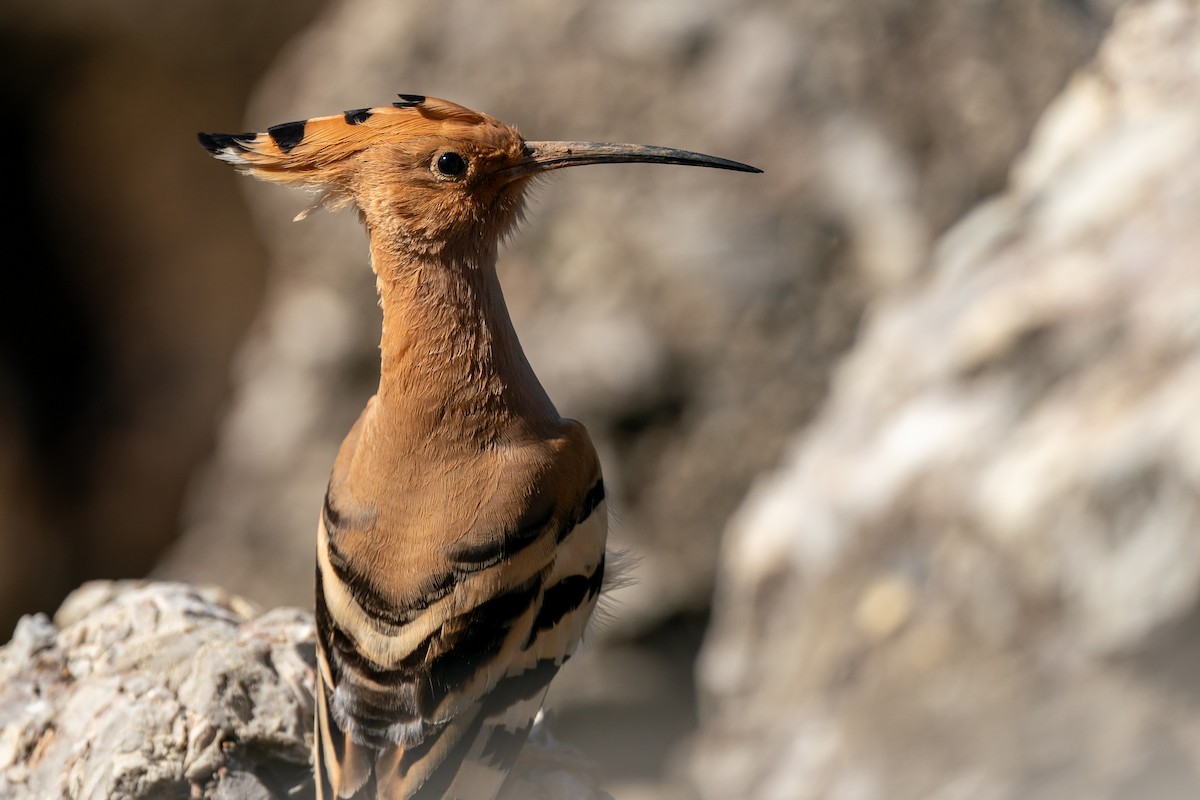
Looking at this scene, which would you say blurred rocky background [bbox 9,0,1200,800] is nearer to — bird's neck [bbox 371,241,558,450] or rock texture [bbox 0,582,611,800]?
bird's neck [bbox 371,241,558,450]

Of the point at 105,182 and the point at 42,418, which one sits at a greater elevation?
the point at 105,182

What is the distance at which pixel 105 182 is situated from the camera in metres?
5.66

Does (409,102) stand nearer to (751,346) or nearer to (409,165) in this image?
(409,165)

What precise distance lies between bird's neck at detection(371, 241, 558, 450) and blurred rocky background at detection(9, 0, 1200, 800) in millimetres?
532

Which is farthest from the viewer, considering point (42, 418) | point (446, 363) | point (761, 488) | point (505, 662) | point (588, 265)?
point (42, 418)

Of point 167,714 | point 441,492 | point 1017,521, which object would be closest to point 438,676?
point 441,492

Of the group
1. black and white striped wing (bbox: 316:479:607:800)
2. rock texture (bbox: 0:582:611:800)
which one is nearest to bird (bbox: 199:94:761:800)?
black and white striped wing (bbox: 316:479:607:800)

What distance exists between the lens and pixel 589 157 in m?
2.24

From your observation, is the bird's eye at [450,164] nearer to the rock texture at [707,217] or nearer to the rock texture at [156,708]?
the rock texture at [156,708]

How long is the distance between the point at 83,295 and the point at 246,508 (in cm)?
151

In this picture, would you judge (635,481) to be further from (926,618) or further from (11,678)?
(11,678)

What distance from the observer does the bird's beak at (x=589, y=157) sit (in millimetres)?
2193

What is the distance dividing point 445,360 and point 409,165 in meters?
0.33

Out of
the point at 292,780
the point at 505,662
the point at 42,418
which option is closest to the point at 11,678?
the point at 292,780
